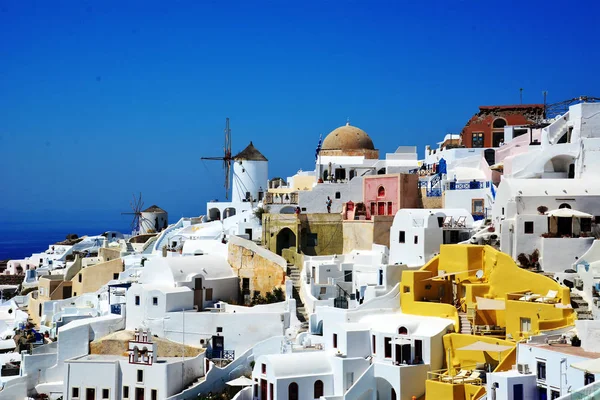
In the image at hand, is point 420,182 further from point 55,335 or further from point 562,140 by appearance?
point 55,335

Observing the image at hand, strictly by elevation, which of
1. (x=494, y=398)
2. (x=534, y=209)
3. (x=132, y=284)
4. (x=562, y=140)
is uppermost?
(x=562, y=140)

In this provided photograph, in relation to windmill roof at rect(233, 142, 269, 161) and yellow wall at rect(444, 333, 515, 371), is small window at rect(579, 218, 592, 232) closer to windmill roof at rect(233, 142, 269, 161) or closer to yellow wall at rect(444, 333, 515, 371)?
yellow wall at rect(444, 333, 515, 371)

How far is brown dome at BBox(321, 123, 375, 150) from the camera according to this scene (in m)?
54.1

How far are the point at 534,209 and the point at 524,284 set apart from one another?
15.4 ft

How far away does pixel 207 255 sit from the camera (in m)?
41.2

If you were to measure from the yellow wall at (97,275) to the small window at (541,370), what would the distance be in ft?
93.2

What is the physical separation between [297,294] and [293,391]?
28.1ft

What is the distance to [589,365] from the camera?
72.8 ft

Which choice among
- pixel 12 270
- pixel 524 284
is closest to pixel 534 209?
pixel 524 284

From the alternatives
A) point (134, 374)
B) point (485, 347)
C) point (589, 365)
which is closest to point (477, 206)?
point (485, 347)

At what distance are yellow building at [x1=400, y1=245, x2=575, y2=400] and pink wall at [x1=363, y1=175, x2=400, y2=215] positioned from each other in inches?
338

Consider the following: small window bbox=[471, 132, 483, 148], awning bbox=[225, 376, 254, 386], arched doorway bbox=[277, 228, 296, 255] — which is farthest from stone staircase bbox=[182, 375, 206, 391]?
small window bbox=[471, 132, 483, 148]

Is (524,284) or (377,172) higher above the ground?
(377,172)

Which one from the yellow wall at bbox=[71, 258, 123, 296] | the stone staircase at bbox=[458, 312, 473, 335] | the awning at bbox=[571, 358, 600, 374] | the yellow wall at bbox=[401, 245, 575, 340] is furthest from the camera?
the yellow wall at bbox=[71, 258, 123, 296]
